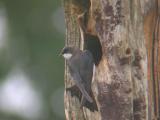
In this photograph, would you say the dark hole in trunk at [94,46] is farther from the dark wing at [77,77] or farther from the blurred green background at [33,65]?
the blurred green background at [33,65]

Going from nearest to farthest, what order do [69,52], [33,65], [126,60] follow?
[126,60]
[69,52]
[33,65]

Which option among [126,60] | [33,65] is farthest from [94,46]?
[33,65]

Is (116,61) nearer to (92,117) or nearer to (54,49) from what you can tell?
(92,117)

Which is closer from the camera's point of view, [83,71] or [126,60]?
[126,60]

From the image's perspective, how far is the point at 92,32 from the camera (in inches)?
351

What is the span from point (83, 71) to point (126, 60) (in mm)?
521

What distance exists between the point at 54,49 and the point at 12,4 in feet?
4.48

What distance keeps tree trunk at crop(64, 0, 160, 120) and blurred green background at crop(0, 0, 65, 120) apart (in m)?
7.18

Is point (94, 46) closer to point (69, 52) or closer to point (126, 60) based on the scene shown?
point (69, 52)

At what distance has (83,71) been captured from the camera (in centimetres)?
890

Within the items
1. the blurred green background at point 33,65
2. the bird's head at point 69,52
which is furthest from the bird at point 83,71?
the blurred green background at point 33,65

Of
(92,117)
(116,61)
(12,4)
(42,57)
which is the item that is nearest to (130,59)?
(116,61)

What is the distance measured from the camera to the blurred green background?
52.9ft

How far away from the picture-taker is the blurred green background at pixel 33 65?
16125 mm
